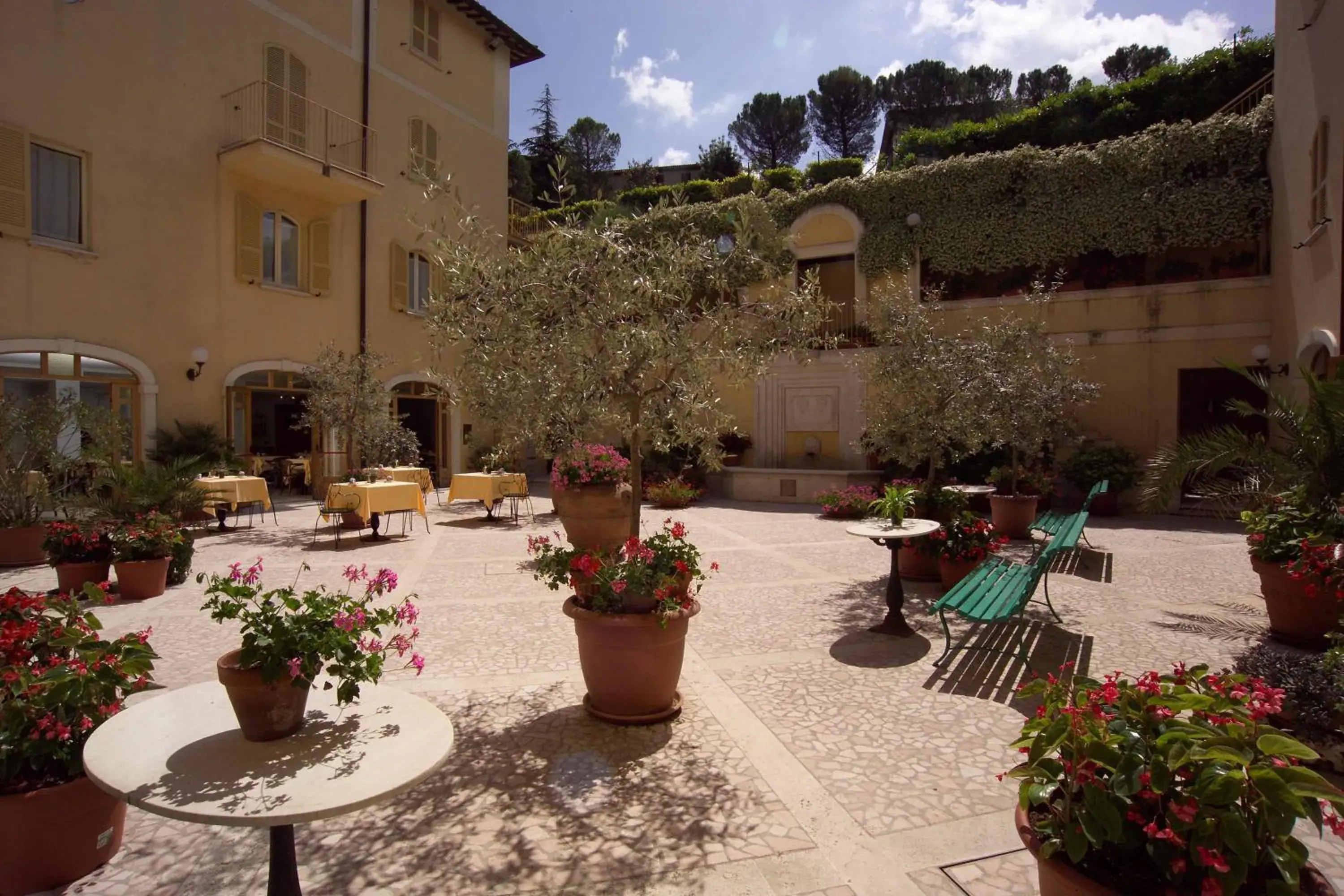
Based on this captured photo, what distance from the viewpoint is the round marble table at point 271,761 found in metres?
1.87

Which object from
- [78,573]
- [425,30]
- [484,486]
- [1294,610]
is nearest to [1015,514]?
[1294,610]

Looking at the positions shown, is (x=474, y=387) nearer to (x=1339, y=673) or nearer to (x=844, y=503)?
(x=1339, y=673)

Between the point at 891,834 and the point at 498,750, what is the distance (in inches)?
74.3

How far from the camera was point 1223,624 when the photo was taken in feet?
18.9

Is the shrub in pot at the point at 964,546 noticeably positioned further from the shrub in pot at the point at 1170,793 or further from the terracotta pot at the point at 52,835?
the terracotta pot at the point at 52,835

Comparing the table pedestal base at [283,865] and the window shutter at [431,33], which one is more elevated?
the window shutter at [431,33]

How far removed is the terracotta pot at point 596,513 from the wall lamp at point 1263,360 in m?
11.5

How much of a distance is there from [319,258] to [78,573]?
9651 mm

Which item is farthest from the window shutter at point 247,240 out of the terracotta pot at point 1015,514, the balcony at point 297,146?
the terracotta pot at point 1015,514

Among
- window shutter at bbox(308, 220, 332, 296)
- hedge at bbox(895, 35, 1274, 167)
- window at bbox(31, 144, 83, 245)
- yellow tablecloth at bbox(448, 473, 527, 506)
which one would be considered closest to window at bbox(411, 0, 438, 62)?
window shutter at bbox(308, 220, 332, 296)

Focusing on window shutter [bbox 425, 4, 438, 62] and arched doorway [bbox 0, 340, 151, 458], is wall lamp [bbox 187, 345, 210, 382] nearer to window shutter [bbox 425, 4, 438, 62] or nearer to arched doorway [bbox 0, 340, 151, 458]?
arched doorway [bbox 0, 340, 151, 458]

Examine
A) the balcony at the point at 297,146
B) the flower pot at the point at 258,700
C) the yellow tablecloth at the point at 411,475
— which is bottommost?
the flower pot at the point at 258,700

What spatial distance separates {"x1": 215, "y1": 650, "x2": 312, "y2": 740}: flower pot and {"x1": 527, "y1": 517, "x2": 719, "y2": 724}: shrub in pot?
1707 millimetres

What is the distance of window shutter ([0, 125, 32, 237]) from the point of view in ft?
33.7
